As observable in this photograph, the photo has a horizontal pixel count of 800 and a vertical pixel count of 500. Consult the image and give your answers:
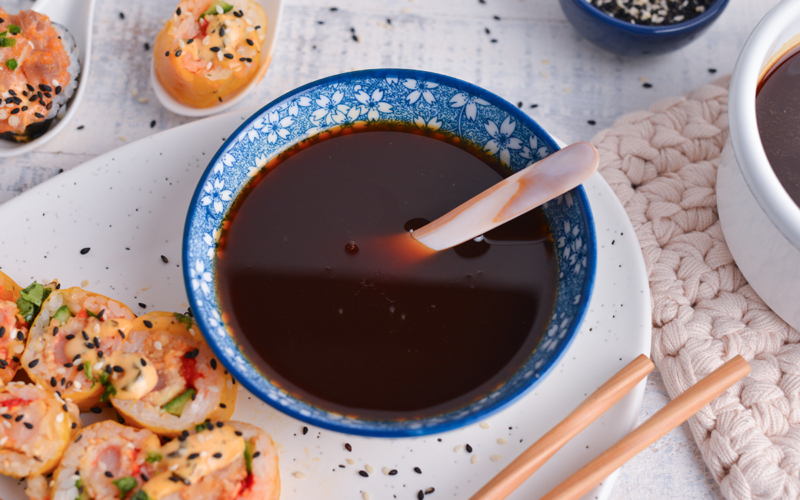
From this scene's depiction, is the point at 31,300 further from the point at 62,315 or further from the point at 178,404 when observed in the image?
the point at 178,404

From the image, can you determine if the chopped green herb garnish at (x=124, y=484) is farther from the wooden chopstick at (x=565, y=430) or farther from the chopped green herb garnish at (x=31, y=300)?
the wooden chopstick at (x=565, y=430)

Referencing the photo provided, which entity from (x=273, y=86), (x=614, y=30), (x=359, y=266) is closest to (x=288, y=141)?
(x=359, y=266)

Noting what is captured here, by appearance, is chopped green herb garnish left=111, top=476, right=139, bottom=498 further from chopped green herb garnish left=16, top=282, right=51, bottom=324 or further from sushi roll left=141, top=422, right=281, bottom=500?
chopped green herb garnish left=16, top=282, right=51, bottom=324

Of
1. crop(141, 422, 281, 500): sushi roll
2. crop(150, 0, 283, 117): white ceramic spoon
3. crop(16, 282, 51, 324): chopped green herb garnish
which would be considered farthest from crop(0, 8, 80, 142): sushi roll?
crop(141, 422, 281, 500): sushi roll

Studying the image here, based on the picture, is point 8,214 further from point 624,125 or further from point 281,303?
point 624,125

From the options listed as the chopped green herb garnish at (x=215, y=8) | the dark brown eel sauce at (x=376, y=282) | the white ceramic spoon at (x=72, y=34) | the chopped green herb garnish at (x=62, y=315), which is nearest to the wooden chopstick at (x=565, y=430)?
the dark brown eel sauce at (x=376, y=282)

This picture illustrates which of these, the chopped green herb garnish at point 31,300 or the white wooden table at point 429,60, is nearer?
the chopped green herb garnish at point 31,300
